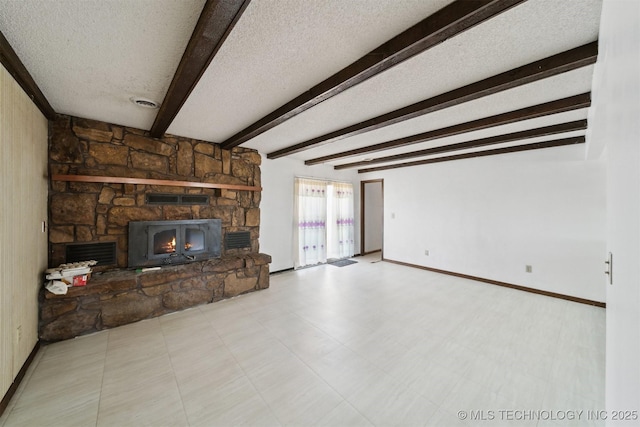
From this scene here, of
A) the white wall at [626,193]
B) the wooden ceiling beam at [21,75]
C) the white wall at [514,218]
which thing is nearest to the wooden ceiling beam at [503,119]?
the white wall at [626,193]

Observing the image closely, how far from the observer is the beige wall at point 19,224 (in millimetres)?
1645

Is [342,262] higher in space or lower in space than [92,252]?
lower

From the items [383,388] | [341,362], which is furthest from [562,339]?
[341,362]

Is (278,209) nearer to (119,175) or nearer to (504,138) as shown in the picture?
(119,175)

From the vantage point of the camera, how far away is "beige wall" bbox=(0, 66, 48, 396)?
1.64 meters

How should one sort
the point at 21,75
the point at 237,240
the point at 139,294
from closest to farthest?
the point at 21,75
the point at 139,294
the point at 237,240

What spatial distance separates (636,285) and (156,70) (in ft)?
8.98

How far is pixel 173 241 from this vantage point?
3.39 metres

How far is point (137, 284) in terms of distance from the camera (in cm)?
285

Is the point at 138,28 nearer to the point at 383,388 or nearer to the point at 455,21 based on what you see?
the point at 455,21

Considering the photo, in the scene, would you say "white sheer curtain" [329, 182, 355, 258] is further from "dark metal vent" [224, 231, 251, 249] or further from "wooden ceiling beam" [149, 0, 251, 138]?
"wooden ceiling beam" [149, 0, 251, 138]

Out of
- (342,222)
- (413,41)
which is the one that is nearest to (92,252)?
(413,41)

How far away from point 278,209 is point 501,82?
388 centimetres

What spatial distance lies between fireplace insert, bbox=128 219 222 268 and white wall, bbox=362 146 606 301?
4.14 meters
